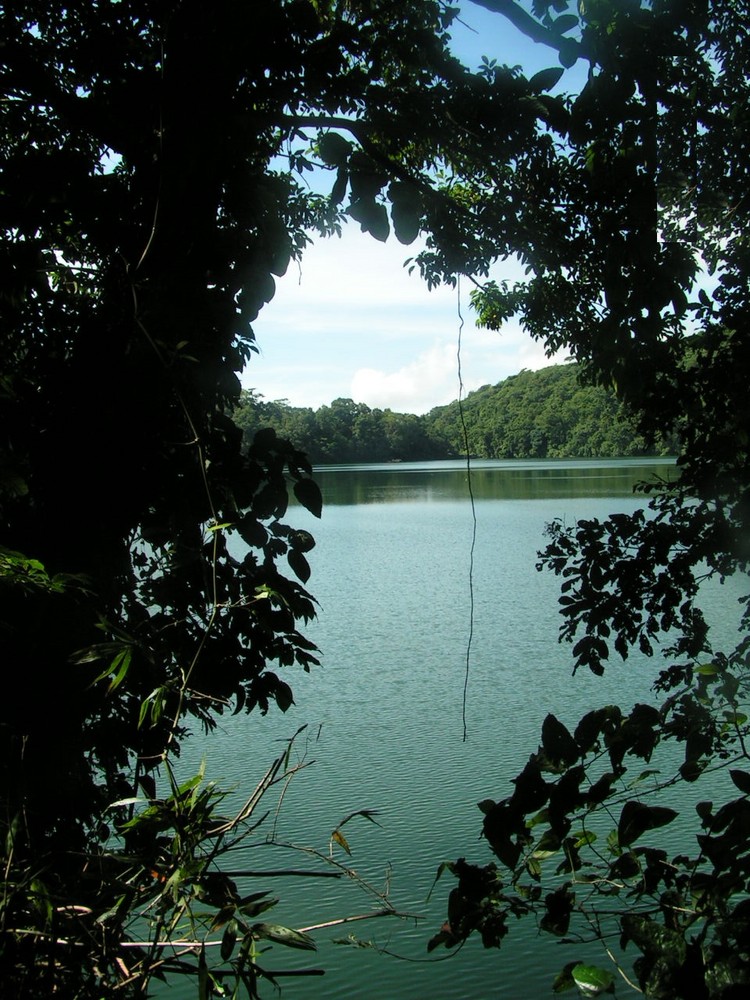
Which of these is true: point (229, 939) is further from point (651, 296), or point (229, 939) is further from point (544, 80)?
point (651, 296)

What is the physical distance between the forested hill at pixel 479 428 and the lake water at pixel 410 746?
14.2m

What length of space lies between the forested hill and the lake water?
14154 mm

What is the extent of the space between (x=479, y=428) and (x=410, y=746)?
30069 millimetres

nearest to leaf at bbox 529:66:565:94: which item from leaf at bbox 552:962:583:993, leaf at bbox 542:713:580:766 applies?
leaf at bbox 542:713:580:766

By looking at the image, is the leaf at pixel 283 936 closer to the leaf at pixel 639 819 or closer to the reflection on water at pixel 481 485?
the leaf at pixel 639 819

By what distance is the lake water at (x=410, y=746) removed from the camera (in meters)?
3.43

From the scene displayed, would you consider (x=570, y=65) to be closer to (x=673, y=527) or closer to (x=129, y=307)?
(x=129, y=307)

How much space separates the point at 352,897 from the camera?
398 cm

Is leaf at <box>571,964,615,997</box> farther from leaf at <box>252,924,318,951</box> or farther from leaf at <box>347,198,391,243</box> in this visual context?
leaf at <box>347,198,391,243</box>

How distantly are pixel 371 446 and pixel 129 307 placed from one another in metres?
46.5

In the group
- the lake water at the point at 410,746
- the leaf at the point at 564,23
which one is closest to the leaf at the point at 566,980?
the lake water at the point at 410,746

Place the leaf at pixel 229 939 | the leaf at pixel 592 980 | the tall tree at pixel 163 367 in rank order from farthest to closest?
the tall tree at pixel 163 367 → the leaf at pixel 229 939 → the leaf at pixel 592 980

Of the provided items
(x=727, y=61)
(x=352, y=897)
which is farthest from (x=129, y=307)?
(x=352, y=897)

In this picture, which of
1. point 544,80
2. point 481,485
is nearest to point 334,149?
point 544,80
